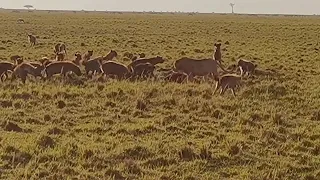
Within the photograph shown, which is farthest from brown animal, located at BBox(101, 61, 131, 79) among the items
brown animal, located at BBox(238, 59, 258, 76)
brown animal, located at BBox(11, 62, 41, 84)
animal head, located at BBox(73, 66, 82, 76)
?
brown animal, located at BBox(238, 59, 258, 76)

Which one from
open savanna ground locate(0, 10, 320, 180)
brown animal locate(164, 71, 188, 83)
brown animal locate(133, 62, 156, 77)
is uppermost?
brown animal locate(133, 62, 156, 77)

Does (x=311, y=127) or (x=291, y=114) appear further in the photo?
(x=291, y=114)

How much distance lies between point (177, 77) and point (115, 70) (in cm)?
199

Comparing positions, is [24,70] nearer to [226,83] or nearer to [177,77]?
[177,77]

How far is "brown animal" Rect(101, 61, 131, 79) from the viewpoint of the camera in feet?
53.9

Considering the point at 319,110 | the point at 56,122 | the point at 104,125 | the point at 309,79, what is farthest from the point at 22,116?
the point at 309,79

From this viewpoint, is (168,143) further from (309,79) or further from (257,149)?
(309,79)

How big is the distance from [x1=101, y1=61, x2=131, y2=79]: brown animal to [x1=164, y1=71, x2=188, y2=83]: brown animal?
51.7 inches

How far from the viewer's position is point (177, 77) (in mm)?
16391

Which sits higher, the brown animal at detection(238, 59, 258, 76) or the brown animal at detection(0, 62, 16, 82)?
the brown animal at detection(0, 62, 16, 82)

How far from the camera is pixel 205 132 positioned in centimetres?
1038

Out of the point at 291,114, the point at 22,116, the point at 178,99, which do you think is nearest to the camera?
the point at 22,116

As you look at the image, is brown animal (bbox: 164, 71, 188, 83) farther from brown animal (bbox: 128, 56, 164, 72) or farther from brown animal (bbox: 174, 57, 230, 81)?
brown animal (bbox: 128, 56, 164, 72)

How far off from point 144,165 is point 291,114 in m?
5.20
